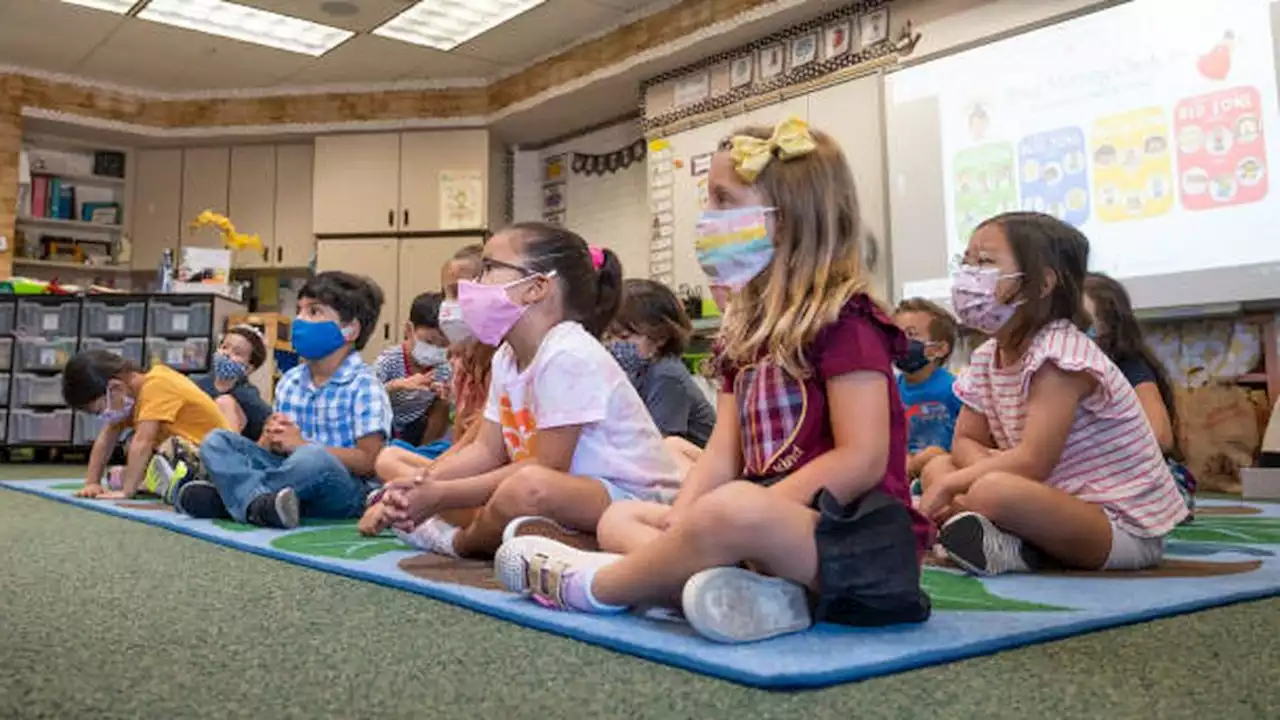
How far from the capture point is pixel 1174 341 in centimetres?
361

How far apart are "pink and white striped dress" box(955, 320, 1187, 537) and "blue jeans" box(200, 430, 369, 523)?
1.49 meters

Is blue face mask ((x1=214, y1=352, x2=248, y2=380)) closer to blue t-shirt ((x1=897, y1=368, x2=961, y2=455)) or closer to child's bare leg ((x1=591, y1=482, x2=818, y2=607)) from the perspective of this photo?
blue t-shirt ((x1=897, y1=368, x2=961, y2=455))

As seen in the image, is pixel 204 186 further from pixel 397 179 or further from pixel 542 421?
pixel 542 421

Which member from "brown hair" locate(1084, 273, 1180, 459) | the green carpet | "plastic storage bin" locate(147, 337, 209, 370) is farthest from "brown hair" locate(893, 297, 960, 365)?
"plastic storage bin" locate(147, 337, 209, 370)

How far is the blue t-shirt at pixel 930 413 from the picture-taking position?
2.75 m

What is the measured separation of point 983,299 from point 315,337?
1538 millimetres

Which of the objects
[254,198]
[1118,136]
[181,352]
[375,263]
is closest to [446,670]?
[1118,136]

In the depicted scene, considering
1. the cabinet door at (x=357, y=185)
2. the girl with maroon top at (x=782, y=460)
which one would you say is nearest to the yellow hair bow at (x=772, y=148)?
the girl with maroon top at (x=782, y=460)

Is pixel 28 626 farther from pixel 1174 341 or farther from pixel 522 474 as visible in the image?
pixel 1174 341

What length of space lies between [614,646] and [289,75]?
6.19 metres

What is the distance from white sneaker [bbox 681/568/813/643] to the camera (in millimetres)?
944

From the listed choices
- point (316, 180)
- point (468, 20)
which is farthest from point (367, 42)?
point (316, 180)

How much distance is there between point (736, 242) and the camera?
3.98ft

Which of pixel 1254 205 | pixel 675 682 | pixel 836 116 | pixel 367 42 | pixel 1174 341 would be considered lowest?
pixel 675 682
